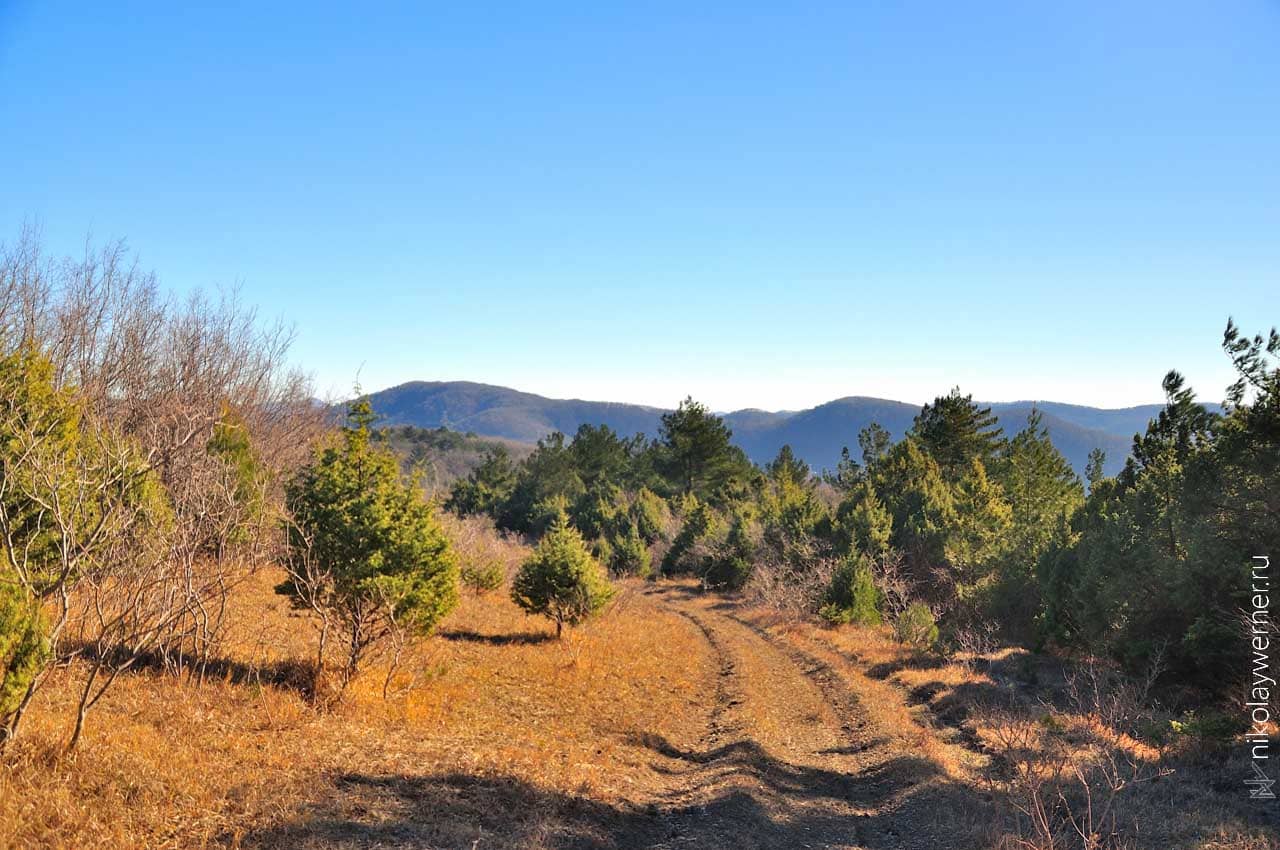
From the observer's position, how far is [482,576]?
32312mm

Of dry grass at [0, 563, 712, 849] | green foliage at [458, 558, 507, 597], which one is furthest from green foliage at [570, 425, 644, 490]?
dry grass at [0, 563, 712, 849]

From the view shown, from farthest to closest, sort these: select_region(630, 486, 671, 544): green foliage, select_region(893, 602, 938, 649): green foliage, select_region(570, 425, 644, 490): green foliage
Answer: select_region(570, 425, 644, 490): green foliage < select_region(630, 486, 671, 544): green foliage < select_region(893, 602, 938, 649): green foliage

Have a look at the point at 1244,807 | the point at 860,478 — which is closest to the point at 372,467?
the point at 1244,807

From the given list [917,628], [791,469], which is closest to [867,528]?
[917,628]

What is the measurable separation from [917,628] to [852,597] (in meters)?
3.87

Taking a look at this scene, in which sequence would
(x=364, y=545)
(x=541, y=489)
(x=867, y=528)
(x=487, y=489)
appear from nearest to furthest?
(x=364, y=545), (x=867, y=528), (x=541, y=489), (x=487, y=489)

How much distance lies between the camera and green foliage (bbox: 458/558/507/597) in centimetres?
3192

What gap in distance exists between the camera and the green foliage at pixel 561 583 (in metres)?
Result: 23.8

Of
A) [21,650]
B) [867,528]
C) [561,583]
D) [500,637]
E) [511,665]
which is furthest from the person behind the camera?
[867,528]

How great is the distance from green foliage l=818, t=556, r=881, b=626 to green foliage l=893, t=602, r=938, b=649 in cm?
242

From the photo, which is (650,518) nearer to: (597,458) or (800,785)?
(597,458)

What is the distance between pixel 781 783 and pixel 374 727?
26.4 ft

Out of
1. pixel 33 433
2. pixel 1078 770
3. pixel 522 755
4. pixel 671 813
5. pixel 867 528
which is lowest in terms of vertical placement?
pixel 671 813

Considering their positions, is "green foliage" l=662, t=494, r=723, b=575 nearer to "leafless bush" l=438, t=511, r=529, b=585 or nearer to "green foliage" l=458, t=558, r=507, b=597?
"leafless bush" l=438, t=511, r=529, b=585
